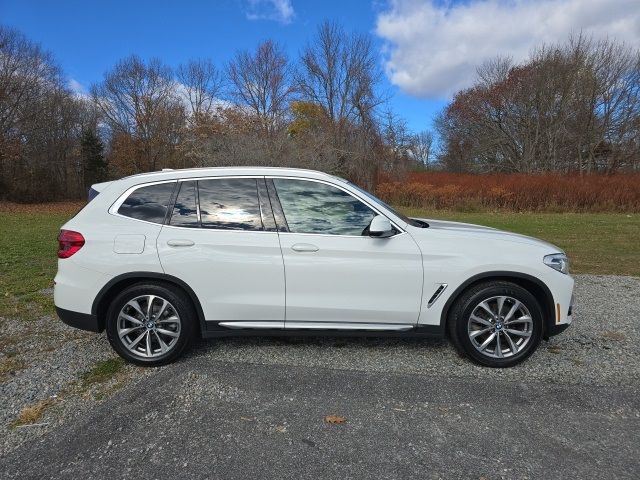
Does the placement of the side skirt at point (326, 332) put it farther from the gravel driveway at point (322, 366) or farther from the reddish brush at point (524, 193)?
the reddish brush at point (524, 193)

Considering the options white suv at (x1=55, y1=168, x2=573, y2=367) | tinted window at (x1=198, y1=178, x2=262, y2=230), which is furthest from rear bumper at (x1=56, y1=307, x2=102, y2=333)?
tinted window at (x1=198, y1=178, x2=262, y2=230)

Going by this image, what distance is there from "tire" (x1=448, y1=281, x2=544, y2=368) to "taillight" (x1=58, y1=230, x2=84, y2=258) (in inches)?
130

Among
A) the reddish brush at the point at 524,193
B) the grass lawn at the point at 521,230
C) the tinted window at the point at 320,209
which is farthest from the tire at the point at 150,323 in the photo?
the reddish brush at the point at 524,193

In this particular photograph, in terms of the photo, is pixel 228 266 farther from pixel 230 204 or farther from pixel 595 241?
pixel 595 241

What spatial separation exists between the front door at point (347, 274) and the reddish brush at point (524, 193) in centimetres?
2044

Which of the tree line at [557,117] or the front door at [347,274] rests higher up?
the tree line at [557,117]

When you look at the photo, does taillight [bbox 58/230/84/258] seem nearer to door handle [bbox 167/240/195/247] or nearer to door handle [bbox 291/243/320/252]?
door handle [bbox 167/240/195/247]

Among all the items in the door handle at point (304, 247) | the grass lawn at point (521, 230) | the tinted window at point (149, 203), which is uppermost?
the tinted window at point (149, 203)

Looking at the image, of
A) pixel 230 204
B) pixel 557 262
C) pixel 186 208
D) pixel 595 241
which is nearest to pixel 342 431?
pixel 230 204

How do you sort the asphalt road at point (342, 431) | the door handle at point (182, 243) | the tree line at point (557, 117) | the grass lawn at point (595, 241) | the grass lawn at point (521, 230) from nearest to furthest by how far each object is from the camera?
the asphalt road at point (342, 431) < the door handle at point (182, 243) < the grass lawn at point (521, 230) < the grass lawn at point (595, 241) < the tree line at point (557, 117)

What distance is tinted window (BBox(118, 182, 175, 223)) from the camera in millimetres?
3676

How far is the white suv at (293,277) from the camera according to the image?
11.6 feet

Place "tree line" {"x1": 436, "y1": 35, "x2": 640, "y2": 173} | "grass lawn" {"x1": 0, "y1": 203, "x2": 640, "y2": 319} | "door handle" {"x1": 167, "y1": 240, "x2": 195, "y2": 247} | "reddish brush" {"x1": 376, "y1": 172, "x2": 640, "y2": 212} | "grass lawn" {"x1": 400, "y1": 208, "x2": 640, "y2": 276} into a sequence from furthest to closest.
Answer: "tree line" {"x1": 436, "y1": 35, "x2": 640, "y2": 173} < "reddish brush" {"x1": 376, "y1": 172, "x2": 640, "y2": 212} < "grass lawn" {"x1": 400, "y1": 208, "x2": 640, "y2": 276} < "grass lawn" {"x1": 0, "y1": 203, "x2": 640, "y2": 319} < "door handle" {"x1": 167, "y1": 240, "x2": 195, "y2": 247}

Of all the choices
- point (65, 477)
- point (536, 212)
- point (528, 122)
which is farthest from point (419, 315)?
point (528, 122)
